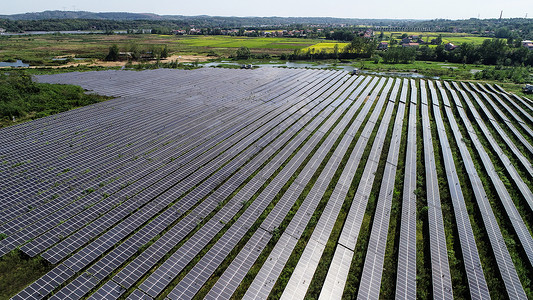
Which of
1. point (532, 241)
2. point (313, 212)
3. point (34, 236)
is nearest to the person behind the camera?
point (34, 236)

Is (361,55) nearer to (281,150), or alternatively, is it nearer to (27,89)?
(281,150)

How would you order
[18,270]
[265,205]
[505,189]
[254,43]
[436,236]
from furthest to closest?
1. [254,43]
2. [505,189]
3. [265,205]
4. [436,236]
5. [18,270]

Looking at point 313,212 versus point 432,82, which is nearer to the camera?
point 313,212

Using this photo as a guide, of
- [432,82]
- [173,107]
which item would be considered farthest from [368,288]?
[432,82]

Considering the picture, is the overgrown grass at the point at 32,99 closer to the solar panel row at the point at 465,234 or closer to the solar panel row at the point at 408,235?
the solar panel row at the point at 408,235

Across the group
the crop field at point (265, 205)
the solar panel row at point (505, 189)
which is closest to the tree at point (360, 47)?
the crop field at point (265, 205)

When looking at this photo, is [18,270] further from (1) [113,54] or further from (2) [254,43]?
(2) [254,43]

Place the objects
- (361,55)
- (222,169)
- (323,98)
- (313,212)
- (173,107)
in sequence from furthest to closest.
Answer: (361,55) → (323,98) → (173,107) → (222,169) → (313,212)

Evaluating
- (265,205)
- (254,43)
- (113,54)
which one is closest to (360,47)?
(254,43)
